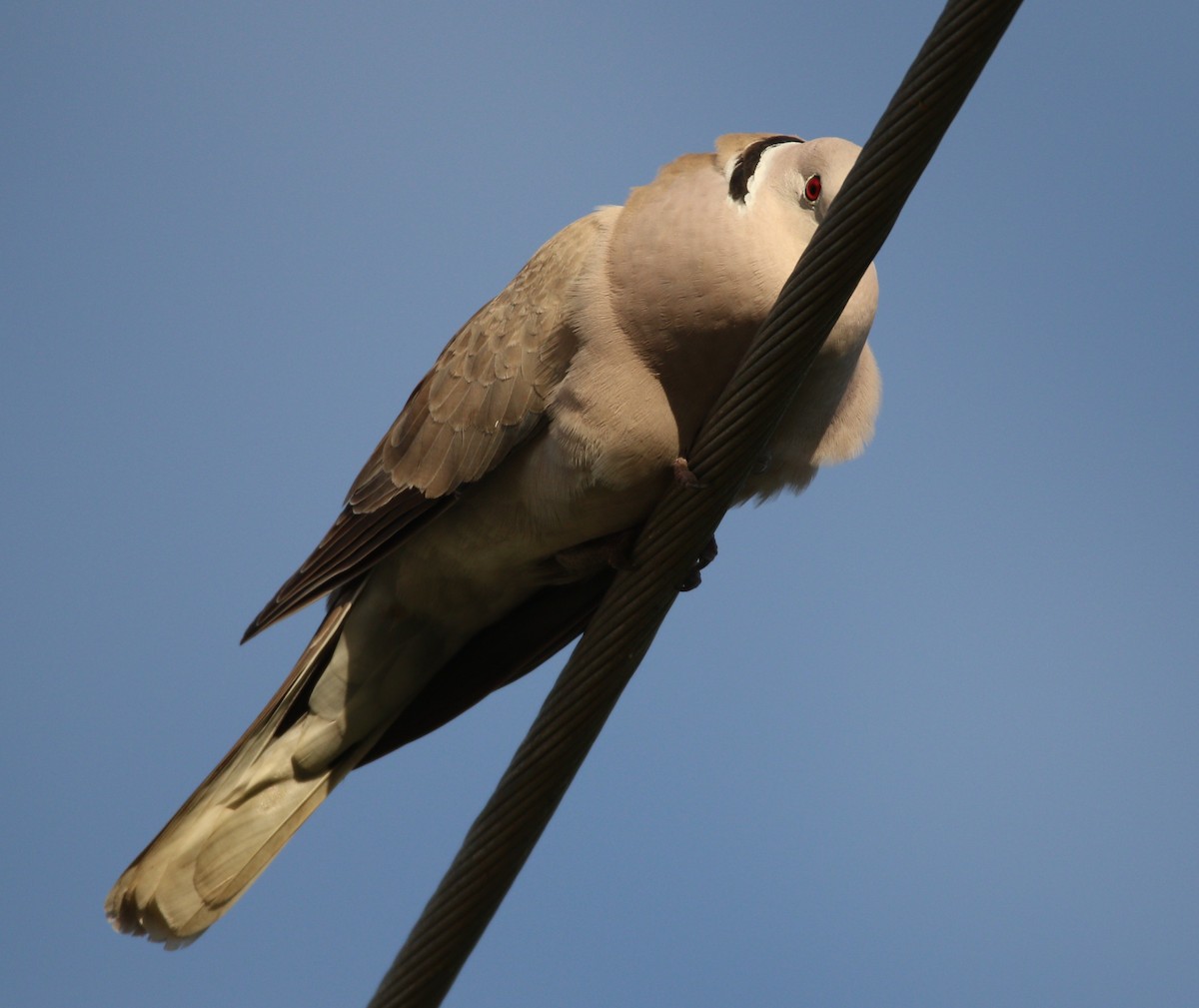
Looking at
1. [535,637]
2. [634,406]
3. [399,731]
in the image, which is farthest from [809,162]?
[399,731]

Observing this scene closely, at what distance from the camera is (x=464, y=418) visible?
4047mm

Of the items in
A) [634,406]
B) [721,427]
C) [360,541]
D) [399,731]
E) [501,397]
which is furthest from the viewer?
[399,731]

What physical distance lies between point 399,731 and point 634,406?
4.68ft

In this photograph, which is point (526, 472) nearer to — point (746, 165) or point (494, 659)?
point (494, 659)

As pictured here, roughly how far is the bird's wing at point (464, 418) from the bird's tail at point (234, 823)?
0.67 feet

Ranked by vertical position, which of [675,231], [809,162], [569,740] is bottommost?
[569,740]

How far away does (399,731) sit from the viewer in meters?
4.45

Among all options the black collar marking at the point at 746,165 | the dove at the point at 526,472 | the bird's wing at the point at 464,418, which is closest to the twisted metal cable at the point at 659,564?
the dove at the point at 526,472

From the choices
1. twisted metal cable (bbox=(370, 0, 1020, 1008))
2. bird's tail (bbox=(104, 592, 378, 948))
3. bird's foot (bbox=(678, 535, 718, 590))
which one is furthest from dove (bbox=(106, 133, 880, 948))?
twisted metal cable (bbox=(370, 0, 1020, 1008))

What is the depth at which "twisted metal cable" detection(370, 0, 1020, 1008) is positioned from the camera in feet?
8.61

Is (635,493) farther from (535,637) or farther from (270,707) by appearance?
(270,707)

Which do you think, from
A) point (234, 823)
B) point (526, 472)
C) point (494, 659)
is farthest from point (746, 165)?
point (234, 823)

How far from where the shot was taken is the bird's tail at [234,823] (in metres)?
3.96

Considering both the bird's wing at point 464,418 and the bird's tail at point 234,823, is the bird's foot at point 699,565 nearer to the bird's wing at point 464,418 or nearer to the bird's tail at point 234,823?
the bird's wing at point 464,418
